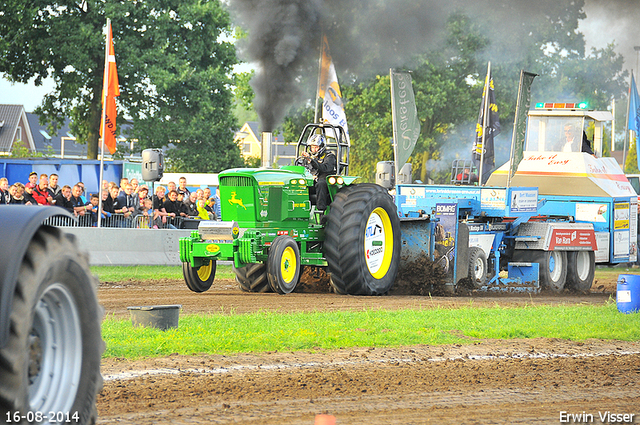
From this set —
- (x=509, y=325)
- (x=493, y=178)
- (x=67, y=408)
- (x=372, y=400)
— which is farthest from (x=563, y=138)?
(x=67, y=408)

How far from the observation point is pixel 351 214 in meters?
12.0

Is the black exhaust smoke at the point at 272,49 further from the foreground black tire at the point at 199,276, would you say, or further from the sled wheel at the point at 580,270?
the sled wheel at the point at 580,270

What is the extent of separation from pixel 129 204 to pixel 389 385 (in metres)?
12.6

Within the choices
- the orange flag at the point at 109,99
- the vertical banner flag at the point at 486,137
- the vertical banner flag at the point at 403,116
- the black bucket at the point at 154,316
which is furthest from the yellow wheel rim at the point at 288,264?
the vertical banner flag at the point at 403,116

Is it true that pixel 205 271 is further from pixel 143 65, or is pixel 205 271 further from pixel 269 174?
pixel 143 65

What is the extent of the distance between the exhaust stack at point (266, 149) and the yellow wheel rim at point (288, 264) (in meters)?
3.34

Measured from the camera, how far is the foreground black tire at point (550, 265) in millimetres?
14938

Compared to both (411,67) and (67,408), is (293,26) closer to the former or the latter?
(67,408)

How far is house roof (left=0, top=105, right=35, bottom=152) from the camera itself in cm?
6581

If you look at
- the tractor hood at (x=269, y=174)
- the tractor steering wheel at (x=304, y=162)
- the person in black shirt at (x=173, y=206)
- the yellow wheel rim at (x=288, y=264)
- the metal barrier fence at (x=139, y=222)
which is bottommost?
the yellow wheel rim at (x=288, y=264)

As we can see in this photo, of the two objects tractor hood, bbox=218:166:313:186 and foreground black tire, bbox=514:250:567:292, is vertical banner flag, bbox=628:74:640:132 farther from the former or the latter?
tractor hood, bbox=218:166:313:186

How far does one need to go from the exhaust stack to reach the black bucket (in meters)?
7.00

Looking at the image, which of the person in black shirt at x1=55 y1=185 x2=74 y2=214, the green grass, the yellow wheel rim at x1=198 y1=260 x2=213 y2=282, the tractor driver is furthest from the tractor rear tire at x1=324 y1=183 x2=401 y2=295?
the person in black shirt at x1=55 y1=185 x2=74 y2=214

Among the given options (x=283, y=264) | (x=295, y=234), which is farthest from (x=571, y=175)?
(x=283, y=264)
